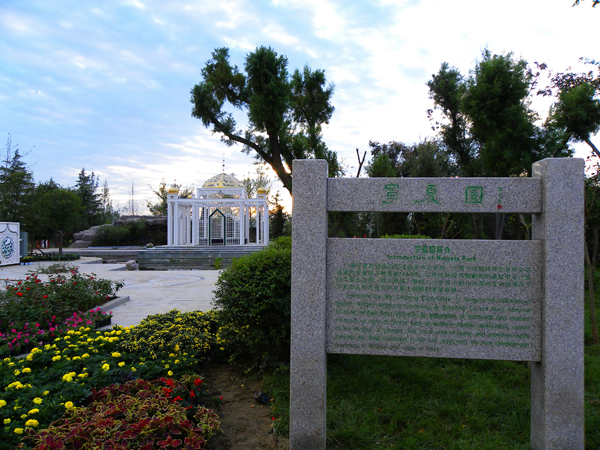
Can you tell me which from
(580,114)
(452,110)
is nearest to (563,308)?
(580,114)

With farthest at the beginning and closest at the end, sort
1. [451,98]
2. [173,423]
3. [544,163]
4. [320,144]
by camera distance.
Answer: [320,144], [451,98], [544,163], [173,423]

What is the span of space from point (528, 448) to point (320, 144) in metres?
19.2

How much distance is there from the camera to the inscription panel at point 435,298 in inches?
107

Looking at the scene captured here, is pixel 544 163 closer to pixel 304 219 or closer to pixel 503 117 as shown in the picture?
pixel 304 219

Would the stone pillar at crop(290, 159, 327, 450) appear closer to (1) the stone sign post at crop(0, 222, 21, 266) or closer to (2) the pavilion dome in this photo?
(1) the stone sign post at crop(0, 222, 21, 266)

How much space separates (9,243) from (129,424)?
17.4m

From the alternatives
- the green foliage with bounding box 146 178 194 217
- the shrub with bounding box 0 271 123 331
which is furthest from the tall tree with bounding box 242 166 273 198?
the shrub with bounding box 0 271 123 331

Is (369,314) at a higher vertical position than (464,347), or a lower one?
higher

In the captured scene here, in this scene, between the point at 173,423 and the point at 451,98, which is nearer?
the point at 173,423

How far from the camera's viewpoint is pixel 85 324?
4.98 metres

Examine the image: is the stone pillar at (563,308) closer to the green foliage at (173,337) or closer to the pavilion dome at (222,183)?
the green foliage at (173,337)

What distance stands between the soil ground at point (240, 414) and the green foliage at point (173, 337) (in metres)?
0.36

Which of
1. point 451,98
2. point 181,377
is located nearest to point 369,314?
point 181,377

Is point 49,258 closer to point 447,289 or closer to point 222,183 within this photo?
point 222,183
